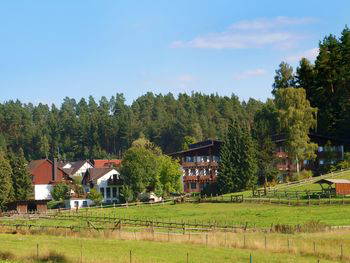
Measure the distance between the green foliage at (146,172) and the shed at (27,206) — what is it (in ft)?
45.4

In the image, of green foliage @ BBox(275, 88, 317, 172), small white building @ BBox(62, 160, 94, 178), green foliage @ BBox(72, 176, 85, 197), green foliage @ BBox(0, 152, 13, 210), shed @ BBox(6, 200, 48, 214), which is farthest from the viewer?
small white building @ BBox(62, 160, 94, 178)

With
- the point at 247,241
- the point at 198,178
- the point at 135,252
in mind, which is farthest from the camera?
the point at 198,178

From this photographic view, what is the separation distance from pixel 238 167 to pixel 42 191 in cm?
4359

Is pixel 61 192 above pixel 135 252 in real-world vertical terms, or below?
above

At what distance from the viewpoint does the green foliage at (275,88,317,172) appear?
9862cm

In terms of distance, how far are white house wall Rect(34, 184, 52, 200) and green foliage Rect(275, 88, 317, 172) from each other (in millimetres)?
48637

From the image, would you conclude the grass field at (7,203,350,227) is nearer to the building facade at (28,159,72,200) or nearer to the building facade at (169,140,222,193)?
the building facade at (169,140,222,193)

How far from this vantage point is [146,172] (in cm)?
10062

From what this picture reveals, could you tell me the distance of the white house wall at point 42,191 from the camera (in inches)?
4786

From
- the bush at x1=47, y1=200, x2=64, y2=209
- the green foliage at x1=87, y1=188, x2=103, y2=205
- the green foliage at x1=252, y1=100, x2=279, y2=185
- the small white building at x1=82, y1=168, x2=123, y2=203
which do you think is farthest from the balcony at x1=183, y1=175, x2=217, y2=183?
the bush at x1=47, y1=200, x2=64, y2=209

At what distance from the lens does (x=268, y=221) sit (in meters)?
59.8

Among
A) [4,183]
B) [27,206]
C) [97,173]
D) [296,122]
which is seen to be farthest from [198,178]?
[4,183]

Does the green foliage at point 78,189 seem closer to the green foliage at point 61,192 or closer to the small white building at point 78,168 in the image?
the green foliage at point 61,192

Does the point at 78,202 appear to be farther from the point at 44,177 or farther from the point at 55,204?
the point at 44,177
